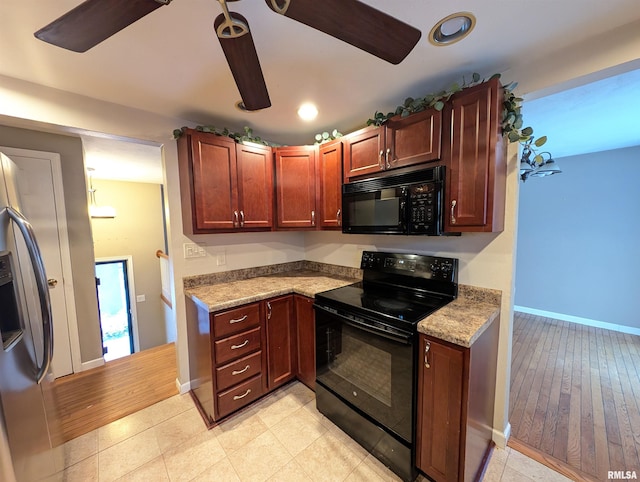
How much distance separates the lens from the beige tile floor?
4.81 feet

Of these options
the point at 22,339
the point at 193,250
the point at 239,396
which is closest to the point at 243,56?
the point at 22,339

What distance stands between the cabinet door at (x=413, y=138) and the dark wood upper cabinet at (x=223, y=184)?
3.61 feet

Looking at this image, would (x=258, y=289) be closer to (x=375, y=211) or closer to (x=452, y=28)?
(x=375, y=211)

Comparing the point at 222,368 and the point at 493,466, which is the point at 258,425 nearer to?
the point at 222,368

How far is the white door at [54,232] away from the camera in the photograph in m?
2.18

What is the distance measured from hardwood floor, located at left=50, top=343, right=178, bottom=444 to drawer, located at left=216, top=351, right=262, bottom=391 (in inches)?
30.5

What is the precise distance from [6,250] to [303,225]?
174 cm

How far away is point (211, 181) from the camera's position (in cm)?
197

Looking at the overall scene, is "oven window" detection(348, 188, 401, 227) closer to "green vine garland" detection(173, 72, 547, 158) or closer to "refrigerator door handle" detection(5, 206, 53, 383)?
"green vine garland" detection(173, 72, 547, 158)

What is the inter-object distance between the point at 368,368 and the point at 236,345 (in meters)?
Result: 0.97

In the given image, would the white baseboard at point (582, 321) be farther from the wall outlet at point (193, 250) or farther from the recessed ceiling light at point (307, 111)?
the wall outlet at point (193, 250)

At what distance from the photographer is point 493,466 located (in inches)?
59.4

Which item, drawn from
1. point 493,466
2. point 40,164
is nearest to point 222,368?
point 493,466

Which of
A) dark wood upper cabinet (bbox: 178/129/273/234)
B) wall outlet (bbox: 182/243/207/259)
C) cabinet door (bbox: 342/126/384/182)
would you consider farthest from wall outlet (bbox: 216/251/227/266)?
cabinet door (bbox: 342/126/384/182)
